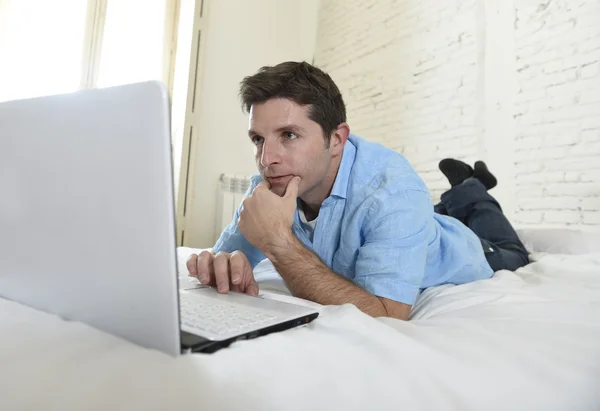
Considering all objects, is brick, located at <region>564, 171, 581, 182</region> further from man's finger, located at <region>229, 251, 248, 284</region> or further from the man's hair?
man's finger, located at <region>229, 251, 248, 284</region>

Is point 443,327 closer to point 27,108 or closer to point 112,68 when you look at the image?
point 27,108

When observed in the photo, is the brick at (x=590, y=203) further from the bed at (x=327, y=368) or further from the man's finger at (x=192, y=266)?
the man's finger at (x=192, y=266)

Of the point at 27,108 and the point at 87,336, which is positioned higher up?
the point at 27,108

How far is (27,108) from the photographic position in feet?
1.23

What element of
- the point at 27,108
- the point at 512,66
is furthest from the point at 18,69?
the point at 512,66

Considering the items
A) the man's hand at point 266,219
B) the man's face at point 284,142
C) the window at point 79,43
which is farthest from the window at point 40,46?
the man's hand at point 266,219

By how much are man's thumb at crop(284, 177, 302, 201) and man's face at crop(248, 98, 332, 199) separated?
0.02m

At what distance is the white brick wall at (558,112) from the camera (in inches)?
66.9

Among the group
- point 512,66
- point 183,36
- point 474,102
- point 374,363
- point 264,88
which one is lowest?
point 374,363

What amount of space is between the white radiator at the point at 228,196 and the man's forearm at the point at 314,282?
6.48 ft

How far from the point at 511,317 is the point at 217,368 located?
0.47m

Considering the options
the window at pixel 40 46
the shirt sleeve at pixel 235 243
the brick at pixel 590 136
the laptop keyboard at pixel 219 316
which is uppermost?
the window at pixel 40 46

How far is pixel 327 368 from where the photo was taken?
37 centimetres

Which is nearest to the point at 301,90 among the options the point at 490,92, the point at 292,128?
the point at 292,128
